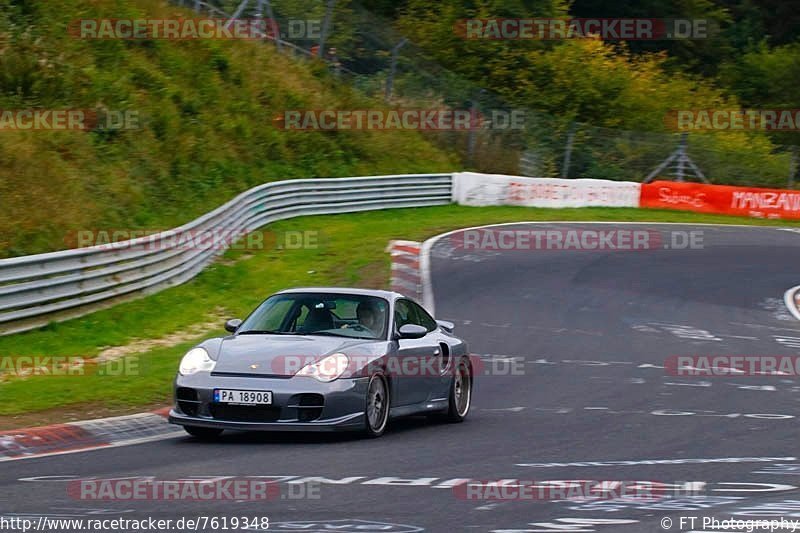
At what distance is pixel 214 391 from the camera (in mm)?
9578

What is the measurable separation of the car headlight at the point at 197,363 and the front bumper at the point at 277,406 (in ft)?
0.28

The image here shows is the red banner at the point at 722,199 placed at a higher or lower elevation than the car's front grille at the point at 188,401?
higher

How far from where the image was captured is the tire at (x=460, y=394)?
11805mm

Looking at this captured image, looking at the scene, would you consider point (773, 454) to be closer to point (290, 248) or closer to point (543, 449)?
point (543, 449)

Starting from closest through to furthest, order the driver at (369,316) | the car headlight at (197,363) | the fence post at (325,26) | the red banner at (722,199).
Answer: the car headlight at (197,363) → the driver at (369,316) → the fence post at (325,26) → the red banner at (722,199)

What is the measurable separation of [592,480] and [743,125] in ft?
159

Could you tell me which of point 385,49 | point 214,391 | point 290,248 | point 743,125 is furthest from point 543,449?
point 743,125

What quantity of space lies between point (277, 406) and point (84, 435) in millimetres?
1588

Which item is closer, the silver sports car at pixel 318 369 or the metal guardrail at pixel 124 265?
the silver sports car at pixel 318 369

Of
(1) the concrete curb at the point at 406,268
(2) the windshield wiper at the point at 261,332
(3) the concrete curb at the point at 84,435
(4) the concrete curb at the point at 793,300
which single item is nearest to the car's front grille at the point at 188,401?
(3) the concrete curb at the point at 84,435

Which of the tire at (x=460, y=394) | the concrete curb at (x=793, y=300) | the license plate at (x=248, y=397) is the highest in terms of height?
the license plate at (x=248, y=397)

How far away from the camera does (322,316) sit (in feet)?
35.5

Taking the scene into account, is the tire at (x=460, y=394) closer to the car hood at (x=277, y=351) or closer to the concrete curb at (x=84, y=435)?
the car hood at (x=277, y=351)

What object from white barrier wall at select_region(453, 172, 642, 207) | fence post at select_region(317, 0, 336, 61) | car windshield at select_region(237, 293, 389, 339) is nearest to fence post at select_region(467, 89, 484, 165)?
white barrier wall at select_region(453, 172, 642, 207)
